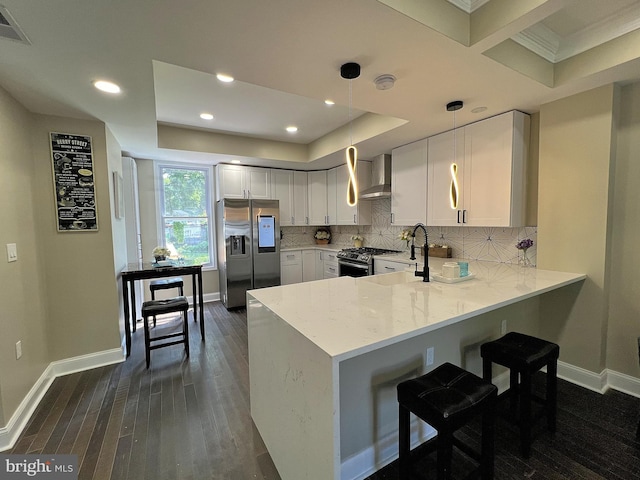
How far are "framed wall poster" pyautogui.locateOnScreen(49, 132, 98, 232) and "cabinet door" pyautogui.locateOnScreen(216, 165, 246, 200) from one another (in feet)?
6.39

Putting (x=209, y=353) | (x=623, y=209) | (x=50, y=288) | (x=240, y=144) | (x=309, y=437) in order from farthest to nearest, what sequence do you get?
(x=240, y=144) < (x=209, y=353) < (x=50, y=288) < (x=623, y=209) < (x=309, y=437)

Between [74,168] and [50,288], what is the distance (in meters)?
1.12

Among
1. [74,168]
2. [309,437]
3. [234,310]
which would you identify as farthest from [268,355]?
[234,310]

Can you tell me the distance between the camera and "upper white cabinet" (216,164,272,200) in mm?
4543

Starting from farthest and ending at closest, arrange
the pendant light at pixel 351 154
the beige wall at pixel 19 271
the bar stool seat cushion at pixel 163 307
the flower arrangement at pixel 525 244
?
the bar stool seat cushion at pixel 163 307
the flower arrangement at pixel 525 244
the beige wall at pixel 19 271
the pendant light at pixel 351 154

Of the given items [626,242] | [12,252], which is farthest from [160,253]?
[626,242]

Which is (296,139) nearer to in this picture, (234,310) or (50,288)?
(234,310)

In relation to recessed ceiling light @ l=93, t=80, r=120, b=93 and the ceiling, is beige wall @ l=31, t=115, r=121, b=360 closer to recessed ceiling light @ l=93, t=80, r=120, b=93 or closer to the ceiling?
the ceiling

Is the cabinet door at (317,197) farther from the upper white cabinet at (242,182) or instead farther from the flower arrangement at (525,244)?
the flower arrangement at (525,244)

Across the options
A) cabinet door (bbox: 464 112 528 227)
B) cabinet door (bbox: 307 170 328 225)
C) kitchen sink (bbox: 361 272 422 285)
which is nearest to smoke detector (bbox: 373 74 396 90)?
cabinet door (bbox: 464 112 528 227)

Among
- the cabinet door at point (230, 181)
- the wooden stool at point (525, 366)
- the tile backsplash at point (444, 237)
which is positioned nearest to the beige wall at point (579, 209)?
the tile backsplash at point (444, 237)

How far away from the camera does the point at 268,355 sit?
1.60 m

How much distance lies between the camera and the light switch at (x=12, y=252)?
1.97 metres

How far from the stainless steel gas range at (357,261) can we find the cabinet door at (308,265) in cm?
93
